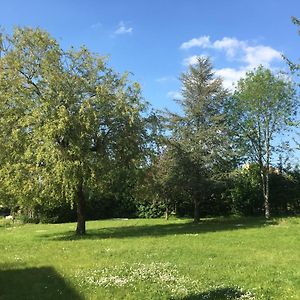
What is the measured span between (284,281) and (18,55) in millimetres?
21456

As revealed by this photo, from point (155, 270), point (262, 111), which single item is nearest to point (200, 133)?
point (262, 111)

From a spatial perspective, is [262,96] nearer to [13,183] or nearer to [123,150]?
[123,150]

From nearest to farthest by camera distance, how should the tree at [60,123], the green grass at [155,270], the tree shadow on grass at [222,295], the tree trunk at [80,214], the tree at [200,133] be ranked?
the tree shadow on grass at [222,295] < the green grass at [155,270] < the tree at [60,123] < the tree trunk at [80,214] < the tree at [200,133]

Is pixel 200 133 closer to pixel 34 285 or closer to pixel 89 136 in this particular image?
pixel 89 136

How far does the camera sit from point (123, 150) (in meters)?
28.6

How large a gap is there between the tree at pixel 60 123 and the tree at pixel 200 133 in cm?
757

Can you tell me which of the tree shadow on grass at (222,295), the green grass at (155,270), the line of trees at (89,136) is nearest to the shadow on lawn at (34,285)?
the green grass at (155,270)

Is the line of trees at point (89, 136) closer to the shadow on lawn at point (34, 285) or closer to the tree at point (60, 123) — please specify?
the tree at point (60, 123)

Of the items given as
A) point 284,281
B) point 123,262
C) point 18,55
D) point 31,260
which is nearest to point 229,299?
point 284,281

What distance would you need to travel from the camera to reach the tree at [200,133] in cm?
3575

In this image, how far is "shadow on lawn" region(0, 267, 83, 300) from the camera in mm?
10953

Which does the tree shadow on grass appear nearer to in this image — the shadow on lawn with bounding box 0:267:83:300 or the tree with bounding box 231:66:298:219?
the shadow on lawn with bounding box 0:267:83:300

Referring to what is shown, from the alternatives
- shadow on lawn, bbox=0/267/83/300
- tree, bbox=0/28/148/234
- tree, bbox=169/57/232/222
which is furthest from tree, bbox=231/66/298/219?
shadow on lawn, bbox=0/267/83/300

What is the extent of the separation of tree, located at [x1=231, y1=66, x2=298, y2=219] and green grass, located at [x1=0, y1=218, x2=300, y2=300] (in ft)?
72.1
